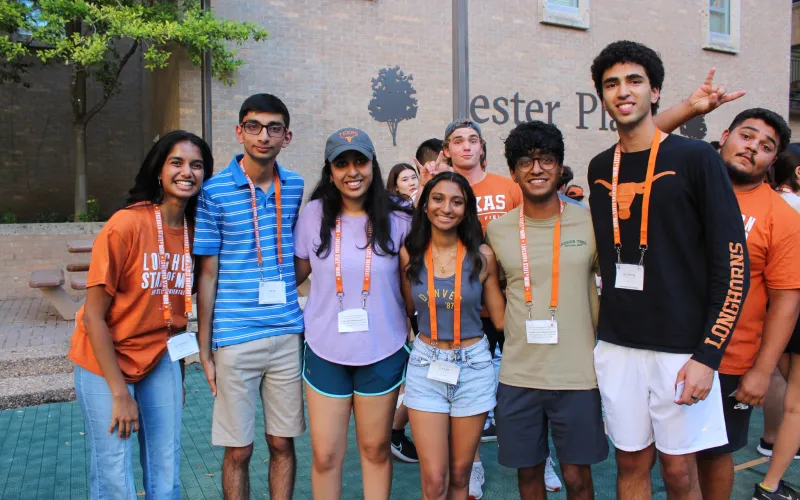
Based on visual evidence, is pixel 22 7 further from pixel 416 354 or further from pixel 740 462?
pixel 740 462

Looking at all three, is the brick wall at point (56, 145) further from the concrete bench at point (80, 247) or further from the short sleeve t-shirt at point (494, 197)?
the short sleeve t-shirt at point (494, 197)

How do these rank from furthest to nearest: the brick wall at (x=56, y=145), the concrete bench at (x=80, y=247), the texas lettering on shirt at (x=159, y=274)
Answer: the brick wall at (x=56, y=145), the concrete bench at (x=80, y=247), the texas lettering on shirt at (x=159, y=274)

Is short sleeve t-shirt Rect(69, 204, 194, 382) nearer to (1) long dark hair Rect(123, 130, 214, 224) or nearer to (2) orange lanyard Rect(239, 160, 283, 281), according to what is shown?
(1) long dark hair Rect(123, 130, 214, 224)

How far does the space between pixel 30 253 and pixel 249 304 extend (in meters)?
8.26

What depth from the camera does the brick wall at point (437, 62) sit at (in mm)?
9820

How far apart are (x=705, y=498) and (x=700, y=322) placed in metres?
1.09

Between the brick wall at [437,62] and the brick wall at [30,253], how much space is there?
2.71 meters

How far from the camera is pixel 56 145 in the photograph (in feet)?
45.0

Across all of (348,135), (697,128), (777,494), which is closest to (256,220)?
(348,135)

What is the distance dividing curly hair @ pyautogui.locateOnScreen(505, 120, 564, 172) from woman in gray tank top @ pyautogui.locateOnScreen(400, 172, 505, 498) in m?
0.33

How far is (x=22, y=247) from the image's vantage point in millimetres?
9398

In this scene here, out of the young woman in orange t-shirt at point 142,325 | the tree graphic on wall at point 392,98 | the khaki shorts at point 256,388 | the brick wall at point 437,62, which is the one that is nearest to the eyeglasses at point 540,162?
the khaki shorts at point 256,388

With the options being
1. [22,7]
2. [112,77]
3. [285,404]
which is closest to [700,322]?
[285,404]

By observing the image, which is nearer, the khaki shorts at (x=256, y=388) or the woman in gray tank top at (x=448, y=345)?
the woman in gray tank top at (x=448, y=345)
